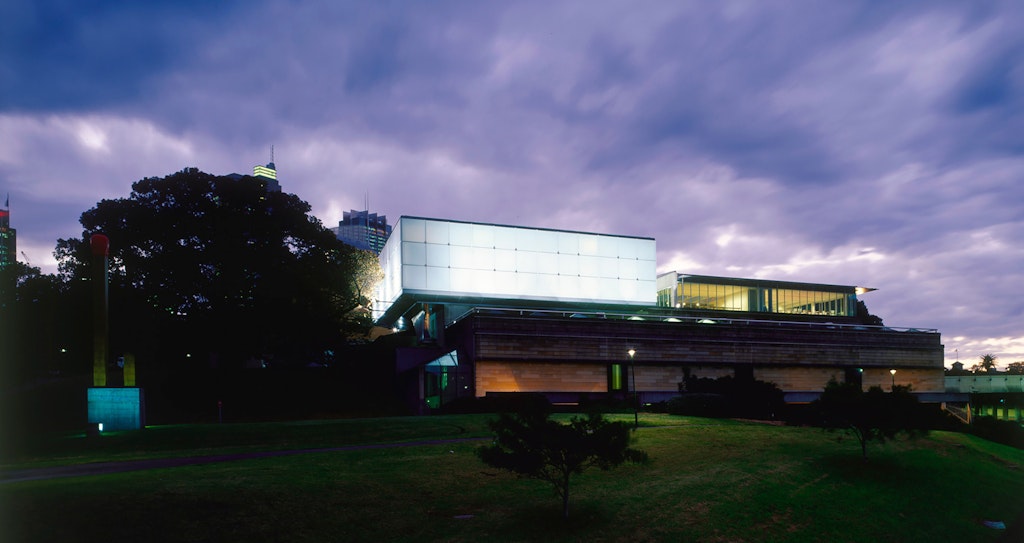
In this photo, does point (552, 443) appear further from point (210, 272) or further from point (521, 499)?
point (210, 272)

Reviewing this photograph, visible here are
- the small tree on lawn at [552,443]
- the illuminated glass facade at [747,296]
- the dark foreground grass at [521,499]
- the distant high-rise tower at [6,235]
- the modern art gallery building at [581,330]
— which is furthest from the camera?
the distant high-rise tower at [6,235]

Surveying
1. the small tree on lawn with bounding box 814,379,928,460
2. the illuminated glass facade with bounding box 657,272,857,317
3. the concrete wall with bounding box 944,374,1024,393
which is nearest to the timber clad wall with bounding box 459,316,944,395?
the concrete wall with bounding box 944,374,1024,393

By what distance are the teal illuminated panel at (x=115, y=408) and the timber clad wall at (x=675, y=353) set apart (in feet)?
83.0

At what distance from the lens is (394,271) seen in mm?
63438

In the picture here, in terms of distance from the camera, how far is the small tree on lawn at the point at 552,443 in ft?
53.9

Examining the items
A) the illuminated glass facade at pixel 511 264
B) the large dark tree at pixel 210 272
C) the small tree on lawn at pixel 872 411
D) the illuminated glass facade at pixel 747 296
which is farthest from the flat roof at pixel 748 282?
the small tree on lawn at pixel 872 411

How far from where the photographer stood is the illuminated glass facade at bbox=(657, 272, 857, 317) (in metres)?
76.4

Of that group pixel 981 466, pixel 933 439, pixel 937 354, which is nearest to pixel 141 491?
pixel 981 466

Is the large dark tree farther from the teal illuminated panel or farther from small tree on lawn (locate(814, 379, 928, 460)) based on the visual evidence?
small tree on lawn (locate(814, 379, 928, 460))

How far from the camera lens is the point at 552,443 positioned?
645 inches

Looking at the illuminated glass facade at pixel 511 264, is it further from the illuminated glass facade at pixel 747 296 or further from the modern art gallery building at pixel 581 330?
the illuminated glass facade at pixel 747 296

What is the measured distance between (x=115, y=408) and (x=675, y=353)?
43.3 m

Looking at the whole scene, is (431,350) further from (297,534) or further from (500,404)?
(297,534)

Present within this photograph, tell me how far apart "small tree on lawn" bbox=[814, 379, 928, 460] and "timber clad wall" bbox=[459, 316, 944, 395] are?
28933mm
